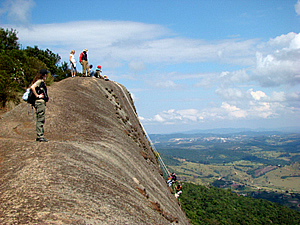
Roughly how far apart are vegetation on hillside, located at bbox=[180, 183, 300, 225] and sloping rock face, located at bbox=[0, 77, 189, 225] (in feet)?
216

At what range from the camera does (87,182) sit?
7.61 m

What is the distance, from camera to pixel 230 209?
317 feet

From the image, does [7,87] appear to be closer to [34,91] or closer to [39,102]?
[39,102]

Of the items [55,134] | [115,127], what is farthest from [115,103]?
[55,134]

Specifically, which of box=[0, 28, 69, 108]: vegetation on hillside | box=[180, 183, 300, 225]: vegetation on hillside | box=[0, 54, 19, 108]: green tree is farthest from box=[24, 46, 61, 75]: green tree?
box=[180, 183, 300, 225]: vegetation on hillside

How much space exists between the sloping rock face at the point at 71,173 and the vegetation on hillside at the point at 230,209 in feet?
216

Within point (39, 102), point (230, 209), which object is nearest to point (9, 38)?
point (39, 102)

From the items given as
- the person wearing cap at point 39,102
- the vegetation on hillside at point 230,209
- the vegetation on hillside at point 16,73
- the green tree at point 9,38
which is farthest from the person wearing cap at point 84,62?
the vegetation on hillside at point 230,209

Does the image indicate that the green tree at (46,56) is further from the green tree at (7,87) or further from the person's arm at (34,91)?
the person's arm at (34,91)

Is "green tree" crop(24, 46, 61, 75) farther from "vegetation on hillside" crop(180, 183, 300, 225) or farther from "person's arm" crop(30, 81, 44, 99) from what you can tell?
"vegetation on hillside" crop(180, 183, 300, 225)

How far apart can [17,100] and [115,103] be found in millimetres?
11042

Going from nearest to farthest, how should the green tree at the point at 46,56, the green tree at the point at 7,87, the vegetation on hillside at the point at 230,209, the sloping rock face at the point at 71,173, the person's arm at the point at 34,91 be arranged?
the sloping rock face at the point at 71,173 → the person's arm at the point at 34,91 → the green tree at the point at 7,87 → the green tree at the point at 46,56 → the vegetation on hillside at the point at 230,209

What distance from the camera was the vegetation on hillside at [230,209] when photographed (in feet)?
269

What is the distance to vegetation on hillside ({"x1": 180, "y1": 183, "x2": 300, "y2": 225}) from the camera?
81.9 m
